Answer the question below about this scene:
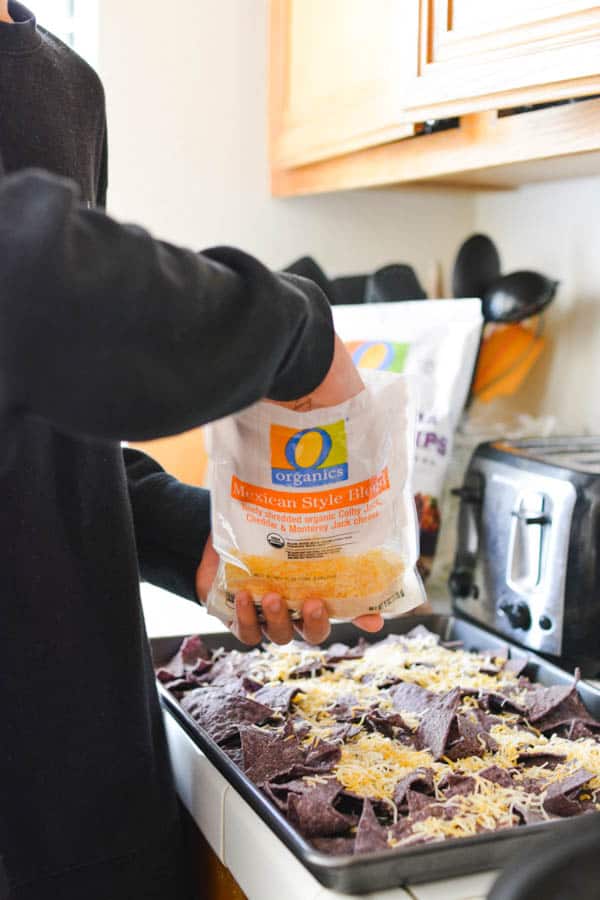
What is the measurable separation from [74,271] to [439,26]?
95 centimetres

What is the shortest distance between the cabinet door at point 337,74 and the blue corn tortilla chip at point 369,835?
3.20ft

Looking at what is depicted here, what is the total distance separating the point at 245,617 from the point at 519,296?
3.03 ft

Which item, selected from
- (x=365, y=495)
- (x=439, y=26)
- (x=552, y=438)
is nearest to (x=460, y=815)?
(x=365, y=495)

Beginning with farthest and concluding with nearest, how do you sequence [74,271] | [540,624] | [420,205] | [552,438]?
[420,205]
[552,438]
[540,624]
[74,271]

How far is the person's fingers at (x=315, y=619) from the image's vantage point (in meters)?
0.95

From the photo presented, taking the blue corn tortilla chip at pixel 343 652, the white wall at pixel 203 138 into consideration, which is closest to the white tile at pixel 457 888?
the blue corn tortilla chip at pixel 343 652

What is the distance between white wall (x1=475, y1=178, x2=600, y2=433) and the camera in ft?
5.71

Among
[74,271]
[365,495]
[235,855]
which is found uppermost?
[74,271]

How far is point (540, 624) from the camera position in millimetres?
1287

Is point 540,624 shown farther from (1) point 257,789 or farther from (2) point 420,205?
(2) point 420,205

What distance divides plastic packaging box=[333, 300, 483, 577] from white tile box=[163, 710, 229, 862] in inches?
25.5

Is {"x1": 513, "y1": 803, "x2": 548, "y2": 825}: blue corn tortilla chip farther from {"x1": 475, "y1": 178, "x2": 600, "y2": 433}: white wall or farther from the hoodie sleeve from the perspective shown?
{"x1": 475, "y1": 178, "x2": 600, "y2": 433}: white wall

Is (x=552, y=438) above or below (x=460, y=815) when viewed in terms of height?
above

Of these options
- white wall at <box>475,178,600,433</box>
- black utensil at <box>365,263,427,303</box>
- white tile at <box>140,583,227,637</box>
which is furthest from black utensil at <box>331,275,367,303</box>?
white tile at <box>140,583,227,637</box>
